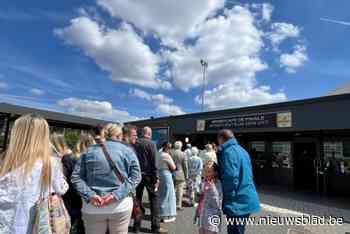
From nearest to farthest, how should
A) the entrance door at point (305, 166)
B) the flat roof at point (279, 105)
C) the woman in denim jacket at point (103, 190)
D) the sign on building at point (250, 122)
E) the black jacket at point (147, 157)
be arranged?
the woman in denim jacket at point (103, 190)
the black jacket at point (147, 157)
the flat roof at point (279, 105)
the sign on building at point (250, 122)
the entrance door at point (305, 166)

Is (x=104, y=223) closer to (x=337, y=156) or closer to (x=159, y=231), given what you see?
(x=159, y=231)

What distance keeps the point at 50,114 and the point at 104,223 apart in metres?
12.7

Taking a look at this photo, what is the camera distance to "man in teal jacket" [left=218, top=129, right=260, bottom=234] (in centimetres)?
253

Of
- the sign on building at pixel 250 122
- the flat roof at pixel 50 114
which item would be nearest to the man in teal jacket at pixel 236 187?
the sign on building at pixel 250 122

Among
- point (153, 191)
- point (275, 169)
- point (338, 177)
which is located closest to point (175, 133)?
point (275, 169)

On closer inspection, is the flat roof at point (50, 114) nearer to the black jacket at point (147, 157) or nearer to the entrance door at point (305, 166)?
the black jacket at point (147, 157)

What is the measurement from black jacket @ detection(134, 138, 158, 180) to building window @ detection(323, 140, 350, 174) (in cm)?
854

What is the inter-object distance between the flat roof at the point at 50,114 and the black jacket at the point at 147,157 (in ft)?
19.7

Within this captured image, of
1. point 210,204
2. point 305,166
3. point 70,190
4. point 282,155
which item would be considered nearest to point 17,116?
point 70,190

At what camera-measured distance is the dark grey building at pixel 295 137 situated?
7.62 metres

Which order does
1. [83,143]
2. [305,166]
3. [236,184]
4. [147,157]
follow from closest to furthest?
[236,184] → [83,143] → [147,157] → [305,166]

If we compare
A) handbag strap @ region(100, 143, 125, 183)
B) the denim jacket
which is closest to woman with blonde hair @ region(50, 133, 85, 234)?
the denim jacket

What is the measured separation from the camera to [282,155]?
37.1 feet

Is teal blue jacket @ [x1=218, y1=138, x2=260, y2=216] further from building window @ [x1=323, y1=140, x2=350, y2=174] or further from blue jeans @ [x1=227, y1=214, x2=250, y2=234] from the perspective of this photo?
building window @ [x1=323, y1=140, x2=350, y2=174]
